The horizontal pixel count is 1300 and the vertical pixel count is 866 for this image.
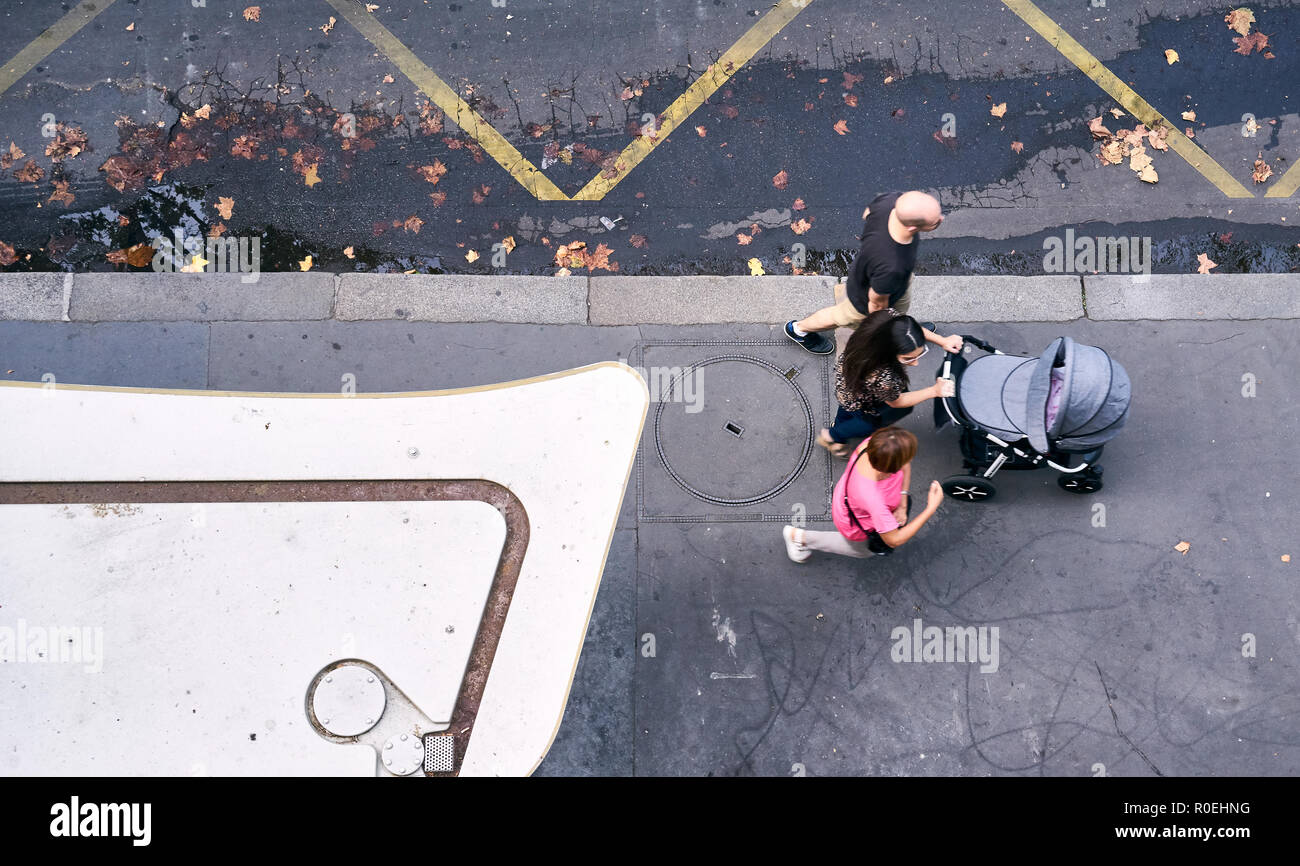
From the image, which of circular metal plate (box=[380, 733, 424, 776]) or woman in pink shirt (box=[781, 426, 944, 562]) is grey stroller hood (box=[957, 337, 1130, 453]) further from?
circular metal plate (box=[380, 733, 424, 776])

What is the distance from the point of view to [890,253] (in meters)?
4.95

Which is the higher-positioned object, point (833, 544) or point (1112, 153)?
point (1112, 153)

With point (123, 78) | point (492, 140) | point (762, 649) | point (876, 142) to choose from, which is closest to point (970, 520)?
point (762, 649)

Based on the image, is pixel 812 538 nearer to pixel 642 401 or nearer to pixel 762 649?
pixel 762 649

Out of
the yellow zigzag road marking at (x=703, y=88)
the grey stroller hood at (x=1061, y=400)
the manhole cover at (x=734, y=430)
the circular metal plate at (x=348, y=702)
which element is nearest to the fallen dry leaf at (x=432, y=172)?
the yellow zigzag road marking at (x=703, y=88)

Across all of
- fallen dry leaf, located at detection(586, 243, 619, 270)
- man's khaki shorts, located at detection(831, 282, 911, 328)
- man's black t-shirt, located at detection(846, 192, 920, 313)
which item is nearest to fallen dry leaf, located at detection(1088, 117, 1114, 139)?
man's khaki shorts, located at detection(831, 282, 911, 328)

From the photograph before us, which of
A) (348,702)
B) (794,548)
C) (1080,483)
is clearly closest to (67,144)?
(348,702)

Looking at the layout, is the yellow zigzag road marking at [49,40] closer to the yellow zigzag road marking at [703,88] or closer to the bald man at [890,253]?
the yellow zigzag road marking at [703,88]

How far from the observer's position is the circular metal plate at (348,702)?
5488 millimetres

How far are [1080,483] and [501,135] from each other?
5025 mm

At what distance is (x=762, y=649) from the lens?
563cm

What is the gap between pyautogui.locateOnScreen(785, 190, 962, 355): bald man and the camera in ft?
15.7

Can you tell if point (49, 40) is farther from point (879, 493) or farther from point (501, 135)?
point (879, 493)

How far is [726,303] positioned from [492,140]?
2.29 meters
